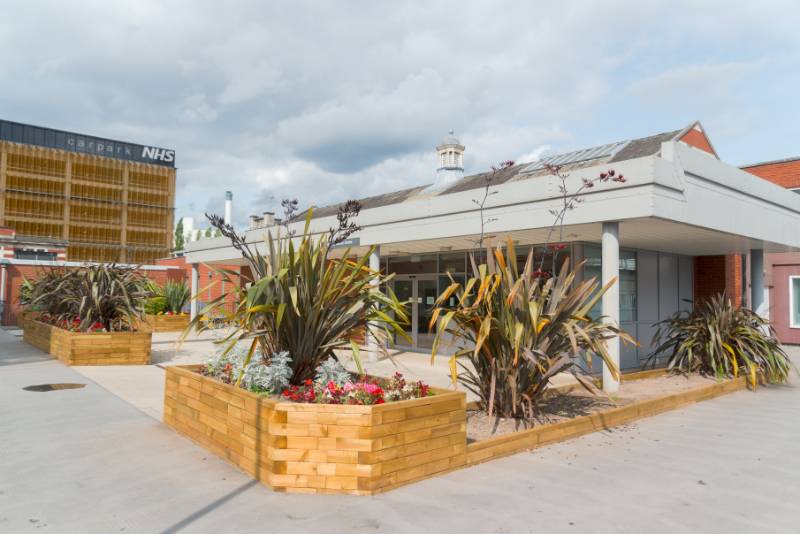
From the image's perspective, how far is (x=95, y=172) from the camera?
7588 cm

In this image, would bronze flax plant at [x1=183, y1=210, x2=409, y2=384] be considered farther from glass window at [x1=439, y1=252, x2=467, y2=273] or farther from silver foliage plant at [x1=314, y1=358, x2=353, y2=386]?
glass window at [x1=439, y1=252, x2=467, y2=273]

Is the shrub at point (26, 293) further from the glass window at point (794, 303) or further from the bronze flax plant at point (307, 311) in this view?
the glass window at point (794, 303)

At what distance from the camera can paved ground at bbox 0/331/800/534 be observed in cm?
371

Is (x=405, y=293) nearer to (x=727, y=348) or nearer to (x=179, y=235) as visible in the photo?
(x=727, y=348)

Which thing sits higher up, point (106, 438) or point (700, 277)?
point (700, 277)

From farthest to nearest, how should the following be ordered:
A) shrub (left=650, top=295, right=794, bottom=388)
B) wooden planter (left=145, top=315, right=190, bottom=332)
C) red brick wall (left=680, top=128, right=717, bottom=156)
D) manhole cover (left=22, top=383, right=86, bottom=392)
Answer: wooden planter (left=145, top=315, right=190, bottom=332) < red brick wall (left=680, top=128, right=717, bottom=156) < shrub (left=650, top=295, right=794, bottom=388) < manhole cover (left=22, top=383, right=86, bottom=392)

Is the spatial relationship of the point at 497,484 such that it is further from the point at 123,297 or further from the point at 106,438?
the point at 123,297

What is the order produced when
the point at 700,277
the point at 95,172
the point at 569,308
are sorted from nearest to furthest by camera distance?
1. the point at 569,308
2. the point at 700,277
3. the point at 95,172

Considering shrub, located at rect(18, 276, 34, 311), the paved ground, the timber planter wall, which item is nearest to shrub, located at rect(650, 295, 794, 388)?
the paved ground

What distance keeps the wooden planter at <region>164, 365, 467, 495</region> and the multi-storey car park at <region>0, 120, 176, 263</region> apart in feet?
255

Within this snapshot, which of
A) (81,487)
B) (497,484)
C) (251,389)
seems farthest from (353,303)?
(81,487)

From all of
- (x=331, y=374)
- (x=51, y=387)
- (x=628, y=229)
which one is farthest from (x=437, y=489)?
(x=51, y=387)

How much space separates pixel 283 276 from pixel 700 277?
41.1 ft

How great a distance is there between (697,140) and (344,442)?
1835 cm
